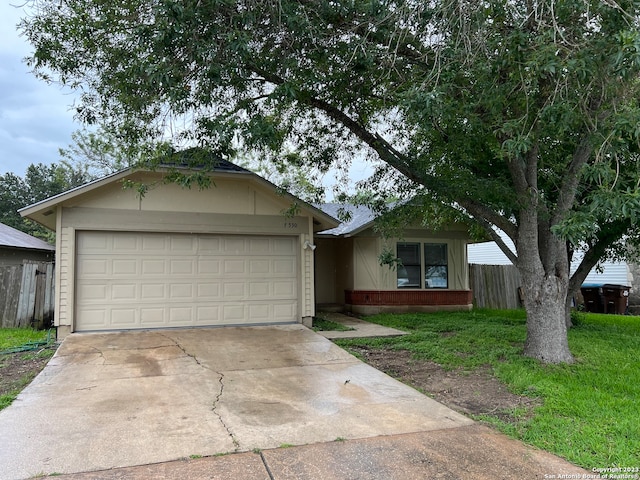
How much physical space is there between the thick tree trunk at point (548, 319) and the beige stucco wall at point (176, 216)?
487 cm

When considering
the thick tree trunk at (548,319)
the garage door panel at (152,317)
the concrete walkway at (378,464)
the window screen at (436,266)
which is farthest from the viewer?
the window screen at (436,266)

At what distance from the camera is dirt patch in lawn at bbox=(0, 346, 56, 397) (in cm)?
580

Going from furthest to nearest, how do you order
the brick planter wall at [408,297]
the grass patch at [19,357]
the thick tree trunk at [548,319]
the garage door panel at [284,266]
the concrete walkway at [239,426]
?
1. the brick planter wall at [408,297]
2. the garage door panel at [284,266]
3. the thick tree trunk at [548,319]
4. the grass patch at [19,357]
5. the concrete walkway at [239,426]

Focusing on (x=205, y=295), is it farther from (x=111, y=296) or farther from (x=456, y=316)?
(x=456, y=316)

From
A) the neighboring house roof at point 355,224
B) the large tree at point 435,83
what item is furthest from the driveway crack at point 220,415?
the neighboring house roof at point 355,224

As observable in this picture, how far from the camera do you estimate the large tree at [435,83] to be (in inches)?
204

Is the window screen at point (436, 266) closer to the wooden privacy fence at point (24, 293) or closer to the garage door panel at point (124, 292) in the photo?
the garage door panel at point (124, 292)

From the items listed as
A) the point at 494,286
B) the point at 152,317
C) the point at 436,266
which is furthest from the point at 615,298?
the point at 152,317

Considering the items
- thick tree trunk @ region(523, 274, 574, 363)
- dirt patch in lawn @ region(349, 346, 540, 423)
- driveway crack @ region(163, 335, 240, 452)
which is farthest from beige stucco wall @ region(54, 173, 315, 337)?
thick tree trunk @ region(523, 274, 574, 363)

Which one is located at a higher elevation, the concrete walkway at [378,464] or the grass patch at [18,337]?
the grass patch at [18,337]

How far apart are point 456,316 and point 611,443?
8.83 meters

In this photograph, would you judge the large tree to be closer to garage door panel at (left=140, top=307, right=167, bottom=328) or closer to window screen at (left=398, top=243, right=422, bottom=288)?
garage door panel at (left=140, top=307, right=167, bottom=328)

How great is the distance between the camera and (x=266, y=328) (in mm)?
9719

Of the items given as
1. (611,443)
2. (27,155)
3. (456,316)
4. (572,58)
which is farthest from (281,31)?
(27,155)
